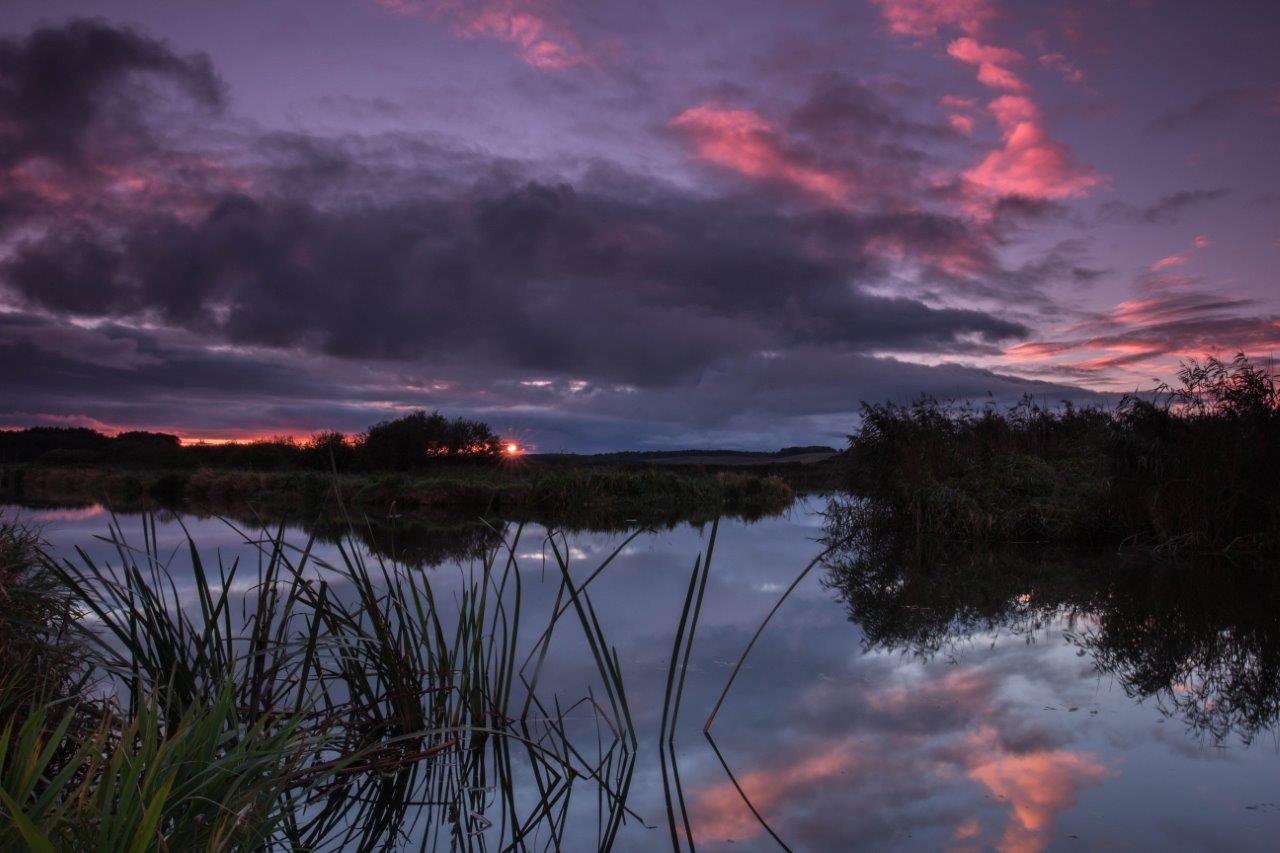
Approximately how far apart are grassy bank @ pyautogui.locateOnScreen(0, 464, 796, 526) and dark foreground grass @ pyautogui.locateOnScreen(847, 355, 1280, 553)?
138 inches

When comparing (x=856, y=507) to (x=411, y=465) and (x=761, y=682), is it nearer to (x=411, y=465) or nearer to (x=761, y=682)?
(x=761, y=682)

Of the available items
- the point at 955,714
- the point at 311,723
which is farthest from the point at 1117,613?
the point at 311,723

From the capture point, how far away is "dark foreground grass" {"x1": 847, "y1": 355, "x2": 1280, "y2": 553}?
8.89m

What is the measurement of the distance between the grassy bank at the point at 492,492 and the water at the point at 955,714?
826 centimetres

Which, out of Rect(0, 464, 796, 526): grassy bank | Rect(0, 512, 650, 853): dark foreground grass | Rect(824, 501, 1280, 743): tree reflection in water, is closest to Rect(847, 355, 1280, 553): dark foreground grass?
Rect(824, 501, 1280, 743): tree reflection in water

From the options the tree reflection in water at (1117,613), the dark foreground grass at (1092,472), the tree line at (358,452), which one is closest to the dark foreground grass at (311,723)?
the tree reflection in water at (1117,613)

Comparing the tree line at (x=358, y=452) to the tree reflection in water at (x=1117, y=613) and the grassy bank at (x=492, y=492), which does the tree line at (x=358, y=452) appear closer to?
the grassy bank at (x=492, y=492)

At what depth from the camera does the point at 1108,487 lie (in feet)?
33.1

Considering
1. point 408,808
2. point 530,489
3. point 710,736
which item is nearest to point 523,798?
point 408,808

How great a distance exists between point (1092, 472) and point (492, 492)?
39.4 feet

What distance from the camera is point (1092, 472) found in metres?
11.8

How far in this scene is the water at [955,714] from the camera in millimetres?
2500

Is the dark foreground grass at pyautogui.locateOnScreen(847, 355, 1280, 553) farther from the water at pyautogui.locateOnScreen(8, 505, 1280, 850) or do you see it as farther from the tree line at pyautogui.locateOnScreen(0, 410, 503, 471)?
the tree line at pyautogui.locateOnScreen(0, 410, 503, 471)

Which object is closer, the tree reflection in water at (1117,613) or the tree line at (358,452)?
the tree reflection in water at (1117,613)
